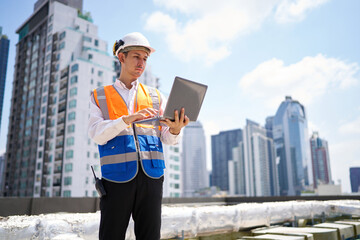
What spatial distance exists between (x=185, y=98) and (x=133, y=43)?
46cm

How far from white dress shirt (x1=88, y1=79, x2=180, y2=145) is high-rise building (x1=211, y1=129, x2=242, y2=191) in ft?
605

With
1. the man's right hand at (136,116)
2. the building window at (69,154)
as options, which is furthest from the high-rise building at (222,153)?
the man's right hand at (136,116)

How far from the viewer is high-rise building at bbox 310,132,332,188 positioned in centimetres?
14538

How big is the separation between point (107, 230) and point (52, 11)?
5578 cm

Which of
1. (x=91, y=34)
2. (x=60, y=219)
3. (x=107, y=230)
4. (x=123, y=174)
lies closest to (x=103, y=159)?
(x=123, y=174)

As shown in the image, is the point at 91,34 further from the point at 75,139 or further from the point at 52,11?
the point at 75,139

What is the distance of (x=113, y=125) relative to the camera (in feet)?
5.34

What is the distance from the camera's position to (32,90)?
175ft

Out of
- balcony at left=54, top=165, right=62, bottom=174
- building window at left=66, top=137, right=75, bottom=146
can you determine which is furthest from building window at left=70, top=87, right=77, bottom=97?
balcony at left=54, top=165, right=62, bottom=174

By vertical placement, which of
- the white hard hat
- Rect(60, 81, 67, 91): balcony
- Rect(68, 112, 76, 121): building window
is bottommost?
the white hard hat

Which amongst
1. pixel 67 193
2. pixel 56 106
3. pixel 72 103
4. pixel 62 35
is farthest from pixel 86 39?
→ pixel 67 193

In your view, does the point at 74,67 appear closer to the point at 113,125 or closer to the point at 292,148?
the point at 113,125

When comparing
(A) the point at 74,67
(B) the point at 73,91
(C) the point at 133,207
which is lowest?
(C) the point at 133,207

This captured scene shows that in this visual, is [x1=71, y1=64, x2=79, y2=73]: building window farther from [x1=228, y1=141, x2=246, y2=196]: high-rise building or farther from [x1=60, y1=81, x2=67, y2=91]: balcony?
[x1=228, y1=141, x2=246, y2=196]: high-rise building
